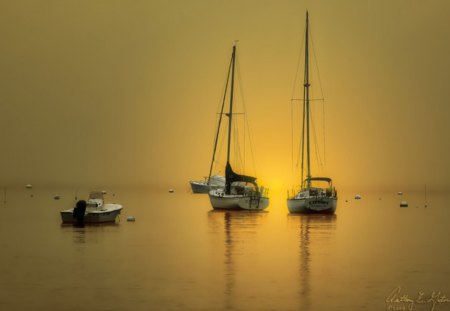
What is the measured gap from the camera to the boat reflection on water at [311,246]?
33375 millimetres

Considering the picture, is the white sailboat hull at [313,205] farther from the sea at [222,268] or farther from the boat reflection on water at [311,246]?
the sea at [222,268]

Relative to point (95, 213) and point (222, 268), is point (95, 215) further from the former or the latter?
point (222, 268)

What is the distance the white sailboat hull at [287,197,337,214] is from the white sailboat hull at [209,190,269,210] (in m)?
8.02

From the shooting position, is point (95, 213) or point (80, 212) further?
point (95, 213)

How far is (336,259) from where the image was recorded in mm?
44500

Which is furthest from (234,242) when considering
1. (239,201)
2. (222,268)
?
(239,201)

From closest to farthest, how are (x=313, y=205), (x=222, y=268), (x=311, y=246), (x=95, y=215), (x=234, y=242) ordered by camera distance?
(x=222, y=268) < (x=311, y=246) < (x=234, y=242) < (x=95, y=215) < (x=313, y=205)

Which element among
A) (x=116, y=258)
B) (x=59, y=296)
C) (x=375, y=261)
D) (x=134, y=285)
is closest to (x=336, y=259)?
(x=375, y=261)

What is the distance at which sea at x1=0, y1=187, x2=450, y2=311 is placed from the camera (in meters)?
30.2

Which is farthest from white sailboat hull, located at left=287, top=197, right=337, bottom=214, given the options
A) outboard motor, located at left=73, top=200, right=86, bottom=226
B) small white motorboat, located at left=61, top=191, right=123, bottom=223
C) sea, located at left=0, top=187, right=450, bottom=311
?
outboard motor, located at left=73, top=200, right=86, bottom=226

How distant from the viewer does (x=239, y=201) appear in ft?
310

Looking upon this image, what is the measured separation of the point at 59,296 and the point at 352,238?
3263 cm

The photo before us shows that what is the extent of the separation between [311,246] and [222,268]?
14010mm

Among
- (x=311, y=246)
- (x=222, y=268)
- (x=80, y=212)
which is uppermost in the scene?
(x=80, y=212)
